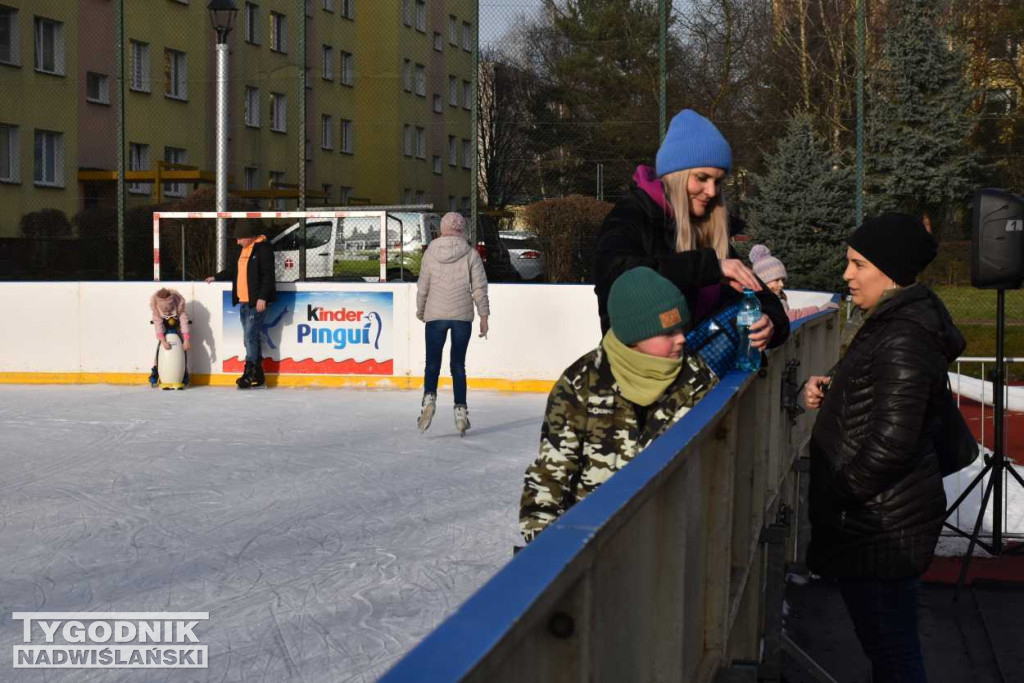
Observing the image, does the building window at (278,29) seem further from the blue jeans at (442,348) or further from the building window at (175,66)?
the blue jeans at (442,348)

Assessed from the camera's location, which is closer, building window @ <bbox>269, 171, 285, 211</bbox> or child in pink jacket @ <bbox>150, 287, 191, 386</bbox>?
child in pink jacket @ <bbox>150, 287, 191, 386</bbox>

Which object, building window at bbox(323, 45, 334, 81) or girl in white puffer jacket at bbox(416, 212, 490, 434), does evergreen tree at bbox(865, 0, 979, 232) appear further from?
girl in white puffer jacket at bbox(416, 212, 490, 434)

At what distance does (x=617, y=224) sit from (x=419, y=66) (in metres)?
17.1

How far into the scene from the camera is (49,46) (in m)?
28.8

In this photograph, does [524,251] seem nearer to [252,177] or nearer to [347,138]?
[347,138]

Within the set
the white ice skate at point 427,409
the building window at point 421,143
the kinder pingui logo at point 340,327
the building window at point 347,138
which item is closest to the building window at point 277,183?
the building window at point 347,138

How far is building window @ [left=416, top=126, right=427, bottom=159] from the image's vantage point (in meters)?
18.1

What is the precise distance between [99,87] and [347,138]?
11.6 m

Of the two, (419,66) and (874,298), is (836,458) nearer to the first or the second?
(874,298)

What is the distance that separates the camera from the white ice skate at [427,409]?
9984 mm

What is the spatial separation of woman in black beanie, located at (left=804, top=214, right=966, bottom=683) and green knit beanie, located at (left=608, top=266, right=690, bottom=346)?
2.15ft

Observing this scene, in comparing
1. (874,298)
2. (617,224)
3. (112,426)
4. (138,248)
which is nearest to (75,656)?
(617,224)

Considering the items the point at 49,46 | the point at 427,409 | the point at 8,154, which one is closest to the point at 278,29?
the point at 49,46

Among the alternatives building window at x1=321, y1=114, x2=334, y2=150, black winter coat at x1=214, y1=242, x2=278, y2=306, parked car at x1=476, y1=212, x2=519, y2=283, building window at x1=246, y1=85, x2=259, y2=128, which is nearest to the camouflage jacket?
black winter coat at x1=214, y1=242, x2=278, y2=306
